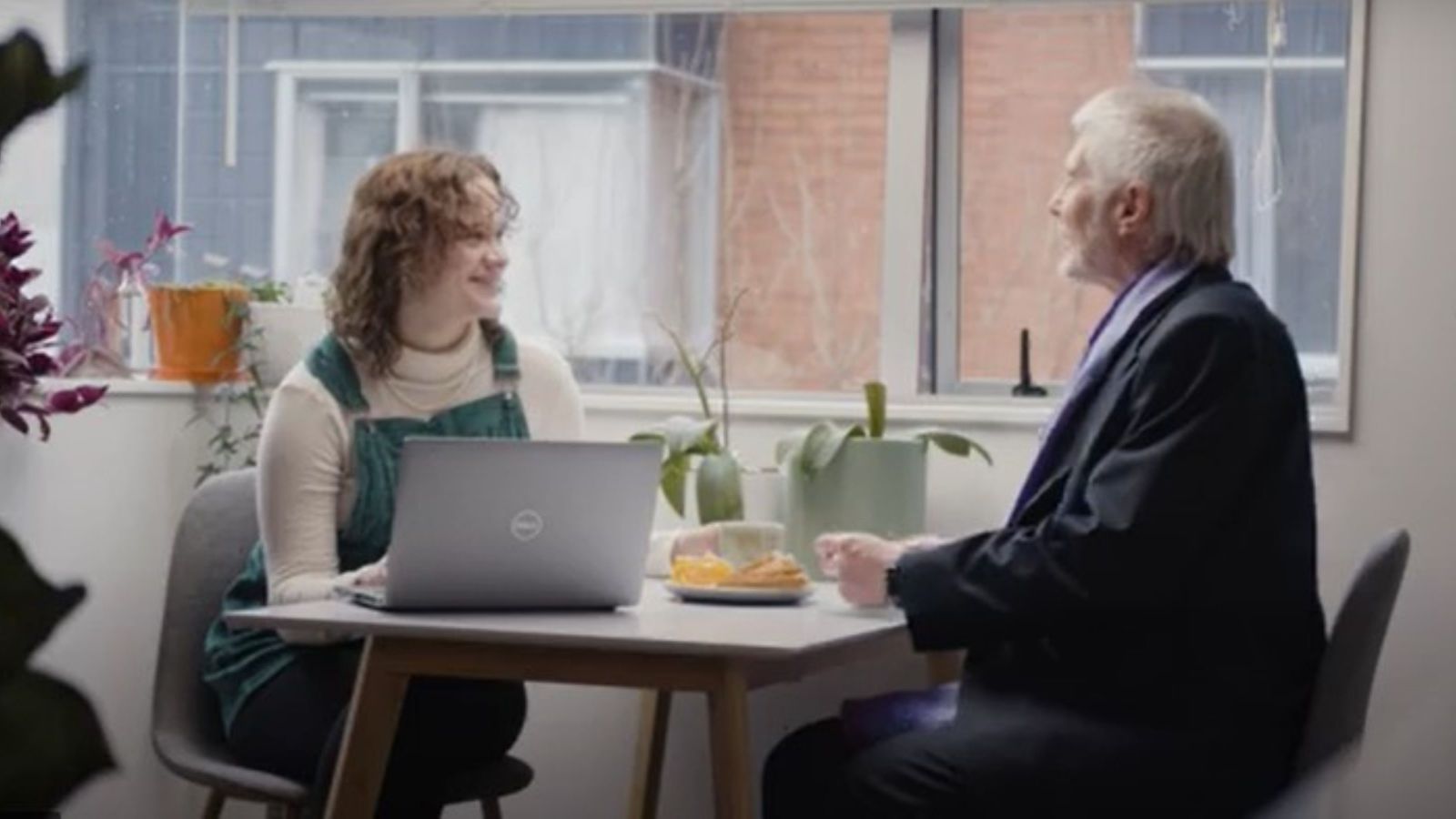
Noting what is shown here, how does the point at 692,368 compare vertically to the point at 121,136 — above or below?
below

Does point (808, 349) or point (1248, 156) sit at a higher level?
point (1248, 156)

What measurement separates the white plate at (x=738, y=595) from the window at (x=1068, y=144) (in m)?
0.97

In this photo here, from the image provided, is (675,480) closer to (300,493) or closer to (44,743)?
(300,493)

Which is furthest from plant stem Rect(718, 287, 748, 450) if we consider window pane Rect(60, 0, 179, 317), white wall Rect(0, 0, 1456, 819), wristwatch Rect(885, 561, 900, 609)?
wristwatch Rect(885, 561, 900, 609)

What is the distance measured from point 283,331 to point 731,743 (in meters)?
1.57

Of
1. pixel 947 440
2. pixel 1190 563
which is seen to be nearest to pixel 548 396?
pixel 947 440

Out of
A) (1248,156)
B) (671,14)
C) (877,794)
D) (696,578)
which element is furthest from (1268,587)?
(671,14)

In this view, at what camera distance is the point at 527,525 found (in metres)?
2.59

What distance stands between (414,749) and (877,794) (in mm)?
619

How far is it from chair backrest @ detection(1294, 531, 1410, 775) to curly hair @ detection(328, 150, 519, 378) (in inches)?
52.1

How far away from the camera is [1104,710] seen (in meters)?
2.46

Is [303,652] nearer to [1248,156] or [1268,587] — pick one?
[1268,587]

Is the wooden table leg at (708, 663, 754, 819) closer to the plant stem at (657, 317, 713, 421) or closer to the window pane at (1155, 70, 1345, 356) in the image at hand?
the plant stem at (657, 317, 713, 421)

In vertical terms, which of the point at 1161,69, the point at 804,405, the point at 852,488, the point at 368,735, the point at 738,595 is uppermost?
the point at 1161,69
